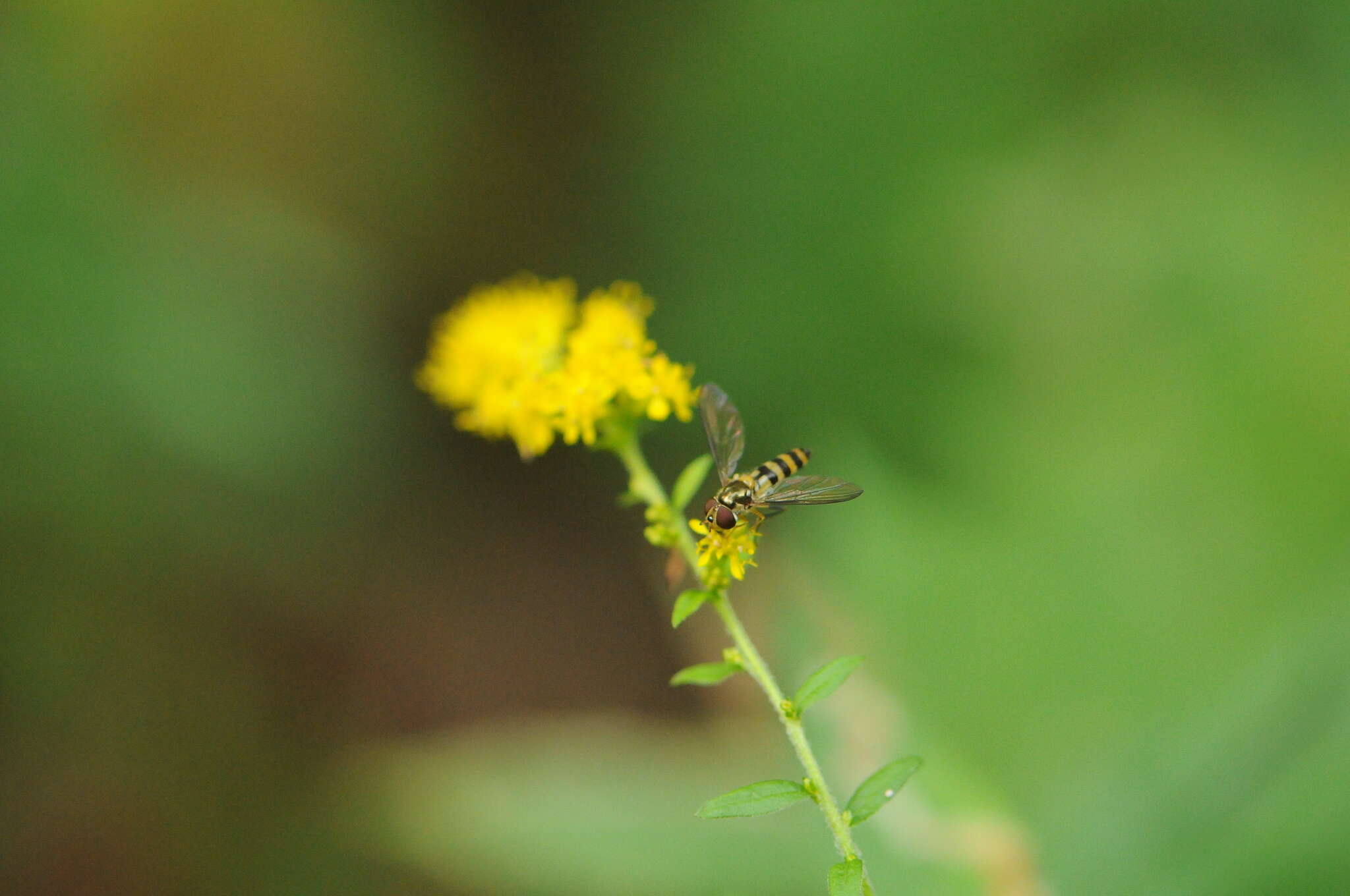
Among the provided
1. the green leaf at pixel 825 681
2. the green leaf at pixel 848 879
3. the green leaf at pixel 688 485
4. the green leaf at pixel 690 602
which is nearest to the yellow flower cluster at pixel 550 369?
the green leaf at pixel 688 485

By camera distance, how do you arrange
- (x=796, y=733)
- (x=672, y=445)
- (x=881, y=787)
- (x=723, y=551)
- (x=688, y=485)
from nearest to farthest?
(x=796, y=733), (x=881, y=787), (x=723, y=551), (x=688, y=485), (x=672, y=445)

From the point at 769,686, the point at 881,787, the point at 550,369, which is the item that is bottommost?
the point at 881,787

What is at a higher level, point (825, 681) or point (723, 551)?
point (723, 551)

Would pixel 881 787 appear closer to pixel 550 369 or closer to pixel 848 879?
pixel 848 879

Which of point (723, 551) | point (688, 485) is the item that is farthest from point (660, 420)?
point (723, 551)

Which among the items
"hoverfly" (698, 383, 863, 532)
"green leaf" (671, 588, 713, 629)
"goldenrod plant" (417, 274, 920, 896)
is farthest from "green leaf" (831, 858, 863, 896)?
"hoverfly" (698, 383, 863, 532)
